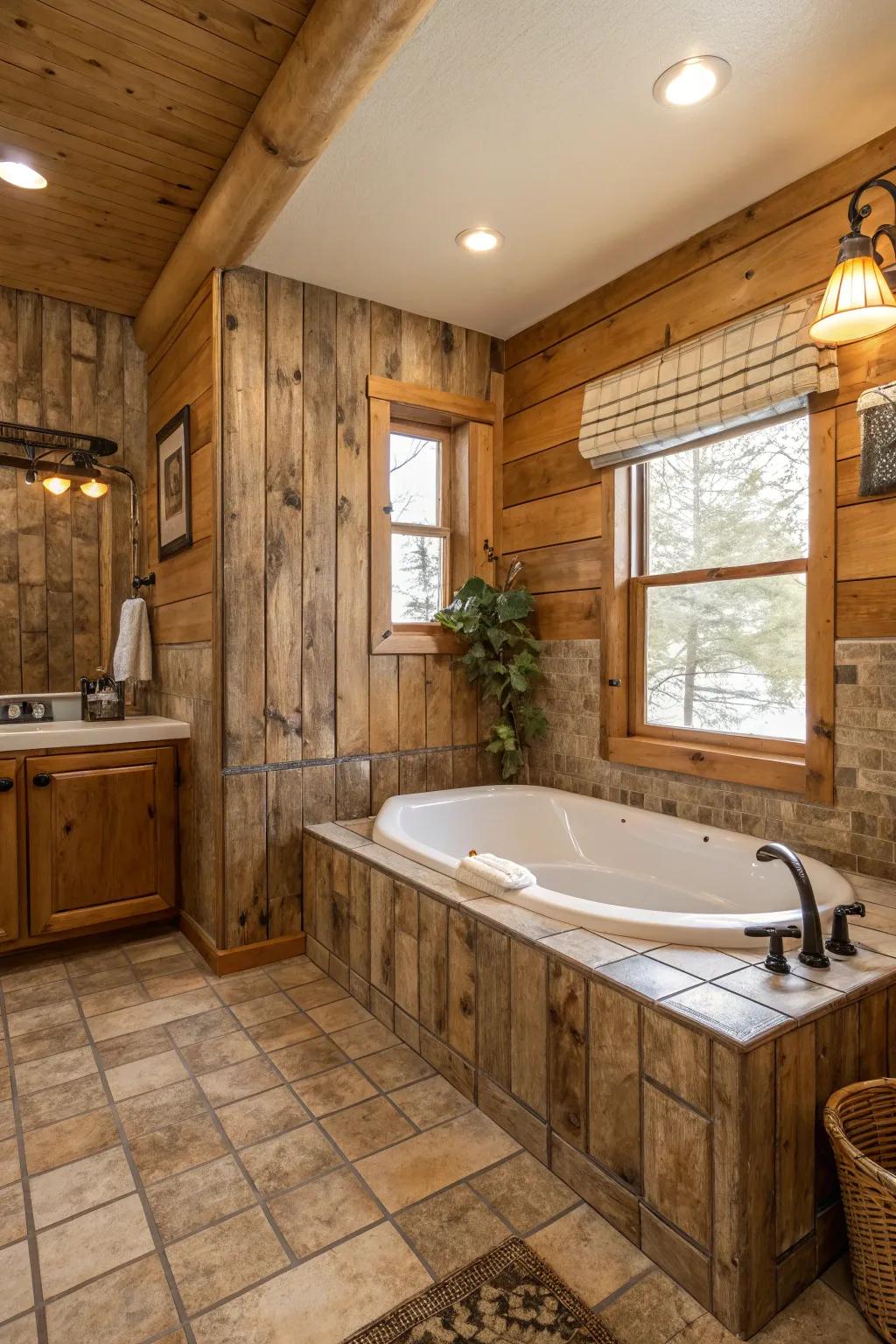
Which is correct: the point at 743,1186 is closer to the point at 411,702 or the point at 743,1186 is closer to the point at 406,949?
the point at 406,949

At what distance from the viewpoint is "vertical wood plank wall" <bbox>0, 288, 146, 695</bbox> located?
3.13 meters

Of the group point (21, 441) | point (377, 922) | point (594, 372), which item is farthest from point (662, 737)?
point (21, 441)

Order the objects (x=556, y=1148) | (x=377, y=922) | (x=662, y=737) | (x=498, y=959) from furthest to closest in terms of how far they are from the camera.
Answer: (x=662, y=737)
(x=377, y=922)
(x=498, y=959)
(x=556, y=1148)

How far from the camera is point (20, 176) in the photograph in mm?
2359

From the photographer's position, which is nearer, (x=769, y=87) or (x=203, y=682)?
(x=769, y=87)

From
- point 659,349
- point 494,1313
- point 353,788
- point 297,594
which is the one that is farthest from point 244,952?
point 659,349

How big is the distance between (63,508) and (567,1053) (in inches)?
117

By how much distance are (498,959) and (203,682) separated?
161cm

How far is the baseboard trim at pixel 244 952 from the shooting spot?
2678mm

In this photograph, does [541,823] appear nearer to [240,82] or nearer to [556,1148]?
[556,1148]

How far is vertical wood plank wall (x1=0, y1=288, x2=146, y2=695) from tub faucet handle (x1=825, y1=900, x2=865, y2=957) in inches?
118

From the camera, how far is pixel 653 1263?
1.40 metres

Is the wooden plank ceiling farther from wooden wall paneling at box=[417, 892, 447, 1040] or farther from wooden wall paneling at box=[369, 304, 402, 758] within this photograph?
wooden wall paneling at box=[417, 892, 447, 1040]

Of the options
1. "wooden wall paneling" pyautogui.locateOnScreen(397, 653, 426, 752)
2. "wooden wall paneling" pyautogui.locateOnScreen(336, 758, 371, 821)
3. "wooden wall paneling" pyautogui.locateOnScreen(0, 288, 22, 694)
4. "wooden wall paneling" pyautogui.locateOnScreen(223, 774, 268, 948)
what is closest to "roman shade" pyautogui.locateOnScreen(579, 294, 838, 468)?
"wooden wall paneling" pyautogui.locateOnScreen(397, 653, 426, 752)
